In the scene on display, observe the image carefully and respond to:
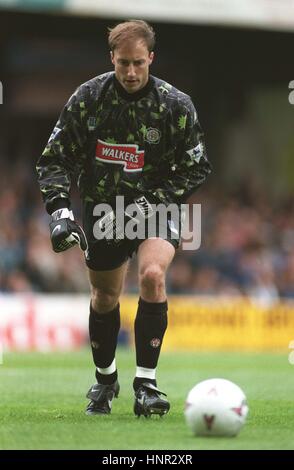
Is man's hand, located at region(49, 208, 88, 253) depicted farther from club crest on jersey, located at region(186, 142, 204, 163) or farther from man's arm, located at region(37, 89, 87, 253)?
club crest on jersey, located at region(186, 142, 204, 163)

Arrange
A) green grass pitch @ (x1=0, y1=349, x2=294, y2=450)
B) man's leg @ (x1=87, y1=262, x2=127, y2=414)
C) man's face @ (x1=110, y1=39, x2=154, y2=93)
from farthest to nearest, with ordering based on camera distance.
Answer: man's leg @ (x1=87, y1=262, x2=127, y2=414)
man's face @ (x1=110, y1=39, x2=154, y2=93)
green grass pitch @ (x1=0, y1=349, x2=294, y2=450)

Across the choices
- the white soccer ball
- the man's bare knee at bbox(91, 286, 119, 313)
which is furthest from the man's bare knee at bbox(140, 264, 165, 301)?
the white soccer ball

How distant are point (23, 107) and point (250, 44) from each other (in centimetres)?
497

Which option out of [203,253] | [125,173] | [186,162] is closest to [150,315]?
[125,173]

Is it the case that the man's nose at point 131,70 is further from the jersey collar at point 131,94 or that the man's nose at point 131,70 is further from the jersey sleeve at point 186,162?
the jersey sleeve at point 186,162

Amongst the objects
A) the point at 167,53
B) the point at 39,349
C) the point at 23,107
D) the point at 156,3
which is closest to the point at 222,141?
the point at 167,53

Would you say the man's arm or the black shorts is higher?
the man's arm

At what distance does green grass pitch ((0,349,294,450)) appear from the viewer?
18.4ft

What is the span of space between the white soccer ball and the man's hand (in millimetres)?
1392

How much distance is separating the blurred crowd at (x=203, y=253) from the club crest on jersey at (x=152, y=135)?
32.8ft

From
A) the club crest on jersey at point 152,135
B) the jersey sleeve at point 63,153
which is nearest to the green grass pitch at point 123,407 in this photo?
the jersey sleeve at point 63,153

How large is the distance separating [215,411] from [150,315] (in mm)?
1243

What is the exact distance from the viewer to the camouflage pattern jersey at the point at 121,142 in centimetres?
695

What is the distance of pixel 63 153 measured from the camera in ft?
23.1
